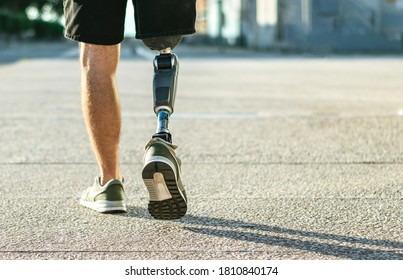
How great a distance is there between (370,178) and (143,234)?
5.27 ft

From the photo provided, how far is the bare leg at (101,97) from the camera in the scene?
10.4 feet

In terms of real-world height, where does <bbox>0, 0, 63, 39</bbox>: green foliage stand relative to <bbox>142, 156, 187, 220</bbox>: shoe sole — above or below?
below

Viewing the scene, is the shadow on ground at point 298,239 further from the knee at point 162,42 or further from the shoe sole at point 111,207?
the knee at point 162,42

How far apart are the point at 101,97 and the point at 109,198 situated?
1.38 ft

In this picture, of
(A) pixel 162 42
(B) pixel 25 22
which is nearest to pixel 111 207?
(A) pixel 162 42

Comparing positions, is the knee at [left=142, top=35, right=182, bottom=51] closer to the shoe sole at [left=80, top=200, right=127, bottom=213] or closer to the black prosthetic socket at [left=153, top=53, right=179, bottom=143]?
the black prosthetic socket at [left=153, top=53, right=179, bottom=143]

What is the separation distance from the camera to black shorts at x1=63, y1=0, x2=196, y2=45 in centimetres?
304

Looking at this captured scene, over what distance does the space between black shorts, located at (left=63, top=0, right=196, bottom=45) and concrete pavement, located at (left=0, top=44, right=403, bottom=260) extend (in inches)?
28.6

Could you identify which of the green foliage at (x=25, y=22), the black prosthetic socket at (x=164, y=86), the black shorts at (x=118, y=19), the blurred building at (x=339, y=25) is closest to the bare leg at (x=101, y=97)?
the black shorts at (x=118, y=19)

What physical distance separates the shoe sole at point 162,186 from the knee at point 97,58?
567 mm

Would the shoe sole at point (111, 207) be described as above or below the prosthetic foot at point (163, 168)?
below

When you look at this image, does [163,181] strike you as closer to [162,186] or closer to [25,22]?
[162,186]

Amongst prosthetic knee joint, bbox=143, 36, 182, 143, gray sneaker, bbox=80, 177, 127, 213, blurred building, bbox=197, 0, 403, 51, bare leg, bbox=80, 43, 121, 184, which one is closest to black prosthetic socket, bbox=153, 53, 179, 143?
prosthetic knee joint, bbox=143, 36, 182, 143

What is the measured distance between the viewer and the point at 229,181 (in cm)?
403
